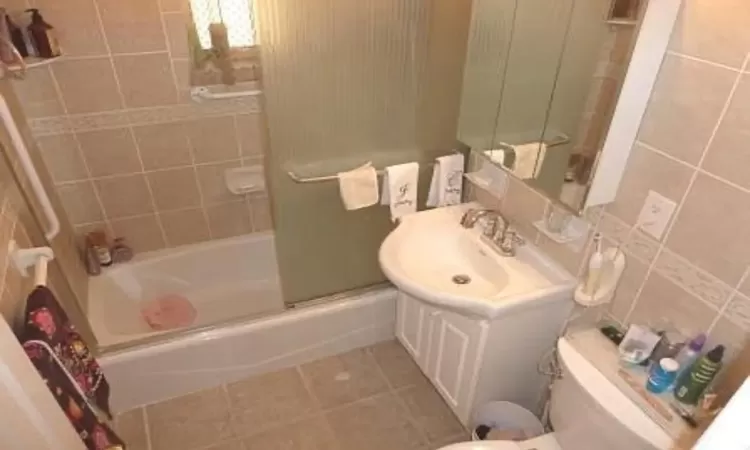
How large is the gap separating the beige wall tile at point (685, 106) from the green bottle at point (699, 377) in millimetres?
431

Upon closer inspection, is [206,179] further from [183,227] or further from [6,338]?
[6,338]

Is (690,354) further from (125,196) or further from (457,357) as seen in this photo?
(125,196)

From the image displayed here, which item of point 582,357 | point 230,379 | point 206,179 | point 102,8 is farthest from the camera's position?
point 206,179

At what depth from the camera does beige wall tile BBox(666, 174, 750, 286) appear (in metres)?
1.04

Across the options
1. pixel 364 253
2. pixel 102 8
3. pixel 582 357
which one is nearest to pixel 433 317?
pixel 364 253

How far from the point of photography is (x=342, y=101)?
1688mm

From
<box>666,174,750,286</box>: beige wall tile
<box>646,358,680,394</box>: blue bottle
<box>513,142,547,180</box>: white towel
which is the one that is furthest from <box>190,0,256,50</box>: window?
<box>646,358,680,394</box>: blue bottle

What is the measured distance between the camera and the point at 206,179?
2.38m

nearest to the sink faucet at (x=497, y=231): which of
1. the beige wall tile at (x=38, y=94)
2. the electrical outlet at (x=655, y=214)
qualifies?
the electrical outlet at (x=655, y=214)

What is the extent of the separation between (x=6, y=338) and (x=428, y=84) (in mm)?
1434

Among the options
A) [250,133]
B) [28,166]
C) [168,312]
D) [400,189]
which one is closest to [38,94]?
[28,166]

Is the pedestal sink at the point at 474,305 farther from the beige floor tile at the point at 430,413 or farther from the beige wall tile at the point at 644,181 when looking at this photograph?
the beige wall tile at the point at 644,181

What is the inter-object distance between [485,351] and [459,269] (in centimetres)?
30

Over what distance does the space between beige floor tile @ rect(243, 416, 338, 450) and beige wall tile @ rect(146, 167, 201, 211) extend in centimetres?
115
